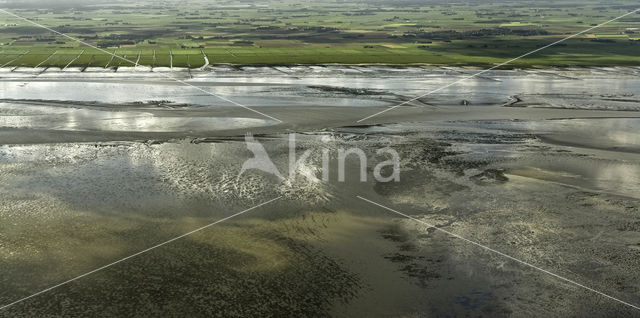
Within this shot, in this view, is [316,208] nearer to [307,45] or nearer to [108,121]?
[108,121]

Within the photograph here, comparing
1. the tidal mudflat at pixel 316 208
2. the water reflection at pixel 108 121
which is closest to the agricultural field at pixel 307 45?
the water reflection at pixel 108 121

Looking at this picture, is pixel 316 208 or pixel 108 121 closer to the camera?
pixel 316 208

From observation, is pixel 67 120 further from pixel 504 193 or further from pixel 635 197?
pixel 635 197

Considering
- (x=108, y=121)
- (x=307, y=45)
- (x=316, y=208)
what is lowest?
(x=316, y=208)

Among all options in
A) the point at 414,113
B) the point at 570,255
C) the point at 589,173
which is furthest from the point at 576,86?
the point at 570,255

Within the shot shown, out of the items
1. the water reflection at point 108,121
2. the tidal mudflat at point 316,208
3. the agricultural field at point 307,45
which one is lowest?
the tidal mudflat at point 316,208

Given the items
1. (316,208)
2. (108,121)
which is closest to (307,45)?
(108,121)

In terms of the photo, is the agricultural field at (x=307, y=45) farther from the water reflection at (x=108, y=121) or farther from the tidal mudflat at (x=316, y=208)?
the tidal mudflat at (x=316, y=208)

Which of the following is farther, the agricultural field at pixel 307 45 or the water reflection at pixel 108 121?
the agricultural field at pixel 307 45

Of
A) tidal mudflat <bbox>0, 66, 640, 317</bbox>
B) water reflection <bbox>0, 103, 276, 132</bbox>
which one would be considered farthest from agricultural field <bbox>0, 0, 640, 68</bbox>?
tidal mudflat <bbox>0, 66, 640, 317</bbox>
